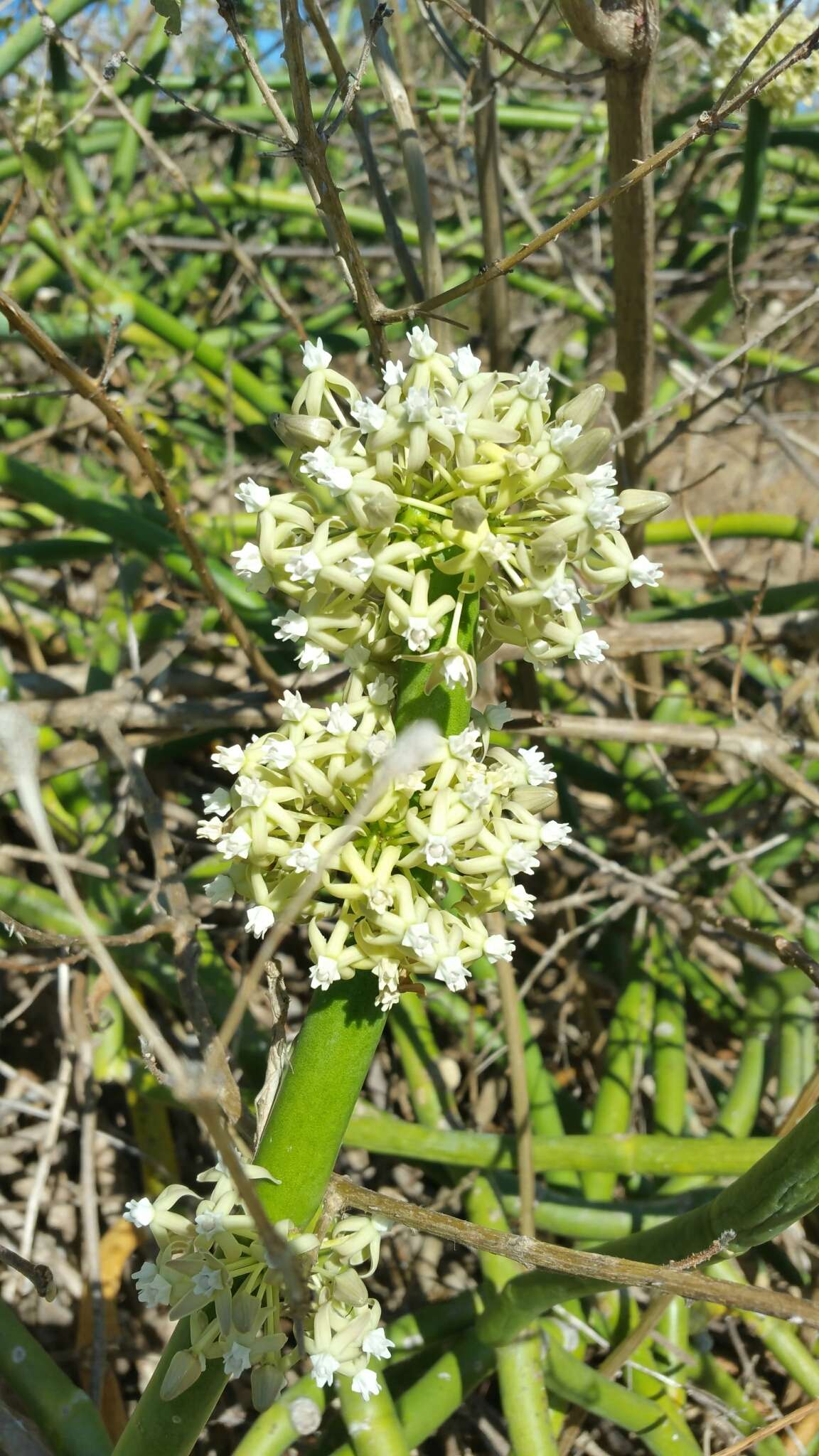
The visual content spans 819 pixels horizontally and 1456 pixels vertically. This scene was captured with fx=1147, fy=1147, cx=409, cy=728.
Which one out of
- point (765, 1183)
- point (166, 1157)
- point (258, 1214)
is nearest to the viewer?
point (258, 1214)

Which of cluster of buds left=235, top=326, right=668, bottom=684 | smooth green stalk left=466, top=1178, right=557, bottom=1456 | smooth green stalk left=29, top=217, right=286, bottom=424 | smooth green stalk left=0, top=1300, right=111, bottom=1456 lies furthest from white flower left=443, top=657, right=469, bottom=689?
smooth green stalk left=29, top=217, right=286, bottom=424

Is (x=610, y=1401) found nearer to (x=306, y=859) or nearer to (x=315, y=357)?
(x=306, y=859)

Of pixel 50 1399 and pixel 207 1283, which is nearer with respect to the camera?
pixel 207 1283

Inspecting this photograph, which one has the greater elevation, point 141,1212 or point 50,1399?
point 141,1212

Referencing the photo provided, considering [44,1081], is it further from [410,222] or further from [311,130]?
[410,222]

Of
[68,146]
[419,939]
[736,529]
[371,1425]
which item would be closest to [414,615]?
[419,939]

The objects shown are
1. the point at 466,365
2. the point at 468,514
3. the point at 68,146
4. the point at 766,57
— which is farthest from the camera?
Result: the point at 68,146

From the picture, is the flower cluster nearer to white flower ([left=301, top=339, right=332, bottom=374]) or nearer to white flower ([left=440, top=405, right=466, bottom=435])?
white flower ([left=301, top=339, right=332, bottom=374])

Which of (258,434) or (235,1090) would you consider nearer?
(235,1090)

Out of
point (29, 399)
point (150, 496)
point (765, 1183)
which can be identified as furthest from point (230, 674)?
point (765, 1183)
